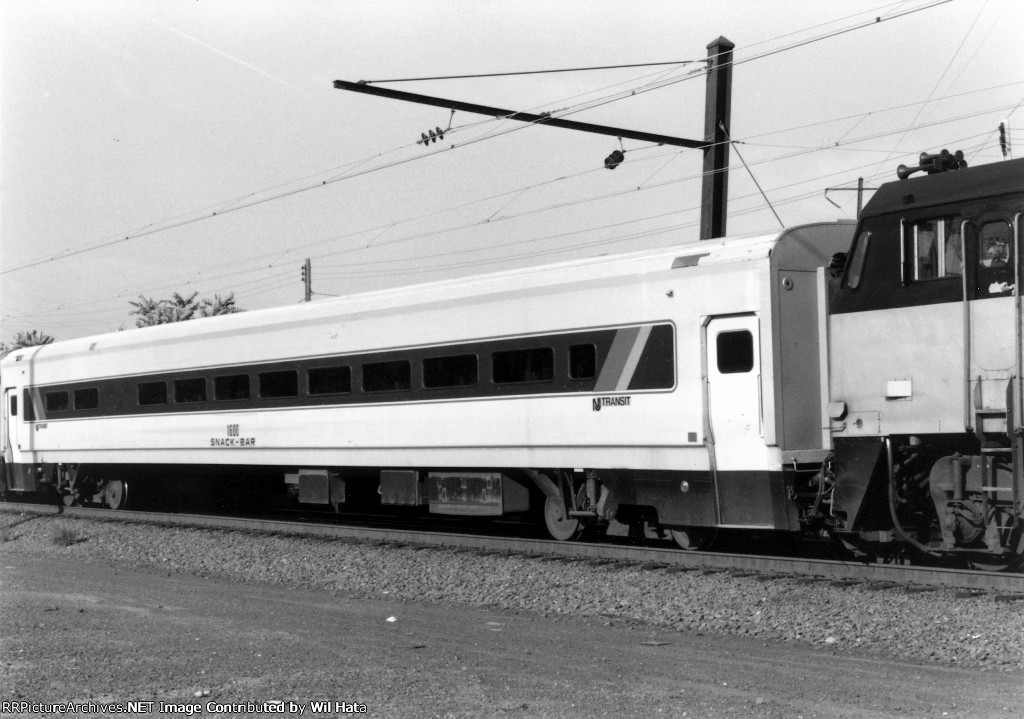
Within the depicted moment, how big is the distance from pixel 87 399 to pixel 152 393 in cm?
256

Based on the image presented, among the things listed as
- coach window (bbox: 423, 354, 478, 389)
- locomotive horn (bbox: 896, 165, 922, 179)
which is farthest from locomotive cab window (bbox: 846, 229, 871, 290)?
coach window (bbox: 423, 354, 478, 389)

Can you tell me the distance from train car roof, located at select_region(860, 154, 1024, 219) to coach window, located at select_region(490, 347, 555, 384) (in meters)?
4.32

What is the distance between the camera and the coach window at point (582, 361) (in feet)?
43.2

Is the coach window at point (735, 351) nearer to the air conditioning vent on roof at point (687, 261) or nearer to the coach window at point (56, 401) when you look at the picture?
the air conditioning vent on roof at point (687, 261)

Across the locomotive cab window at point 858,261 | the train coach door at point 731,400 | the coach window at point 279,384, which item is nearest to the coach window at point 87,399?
the coach window at point 279,384

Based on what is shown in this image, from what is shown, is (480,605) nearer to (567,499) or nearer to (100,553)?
(567,499)

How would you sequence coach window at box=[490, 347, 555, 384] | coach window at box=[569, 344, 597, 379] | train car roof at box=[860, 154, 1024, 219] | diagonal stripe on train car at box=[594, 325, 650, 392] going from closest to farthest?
train car roof at box=[860, 154, 1024, 219] < diagonal stripe on train car at box=[594, 325, 650, 392] < coach window at box=[569, 344, 597, 379] < coach window at box=[490, 347, 555, 384]

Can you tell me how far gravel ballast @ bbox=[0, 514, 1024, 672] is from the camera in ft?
27.6

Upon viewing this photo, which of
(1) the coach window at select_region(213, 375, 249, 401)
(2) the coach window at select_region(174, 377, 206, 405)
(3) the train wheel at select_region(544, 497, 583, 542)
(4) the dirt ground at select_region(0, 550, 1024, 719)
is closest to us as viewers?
(4) the dirt ground at select_region(0, 550, 1024, 719)

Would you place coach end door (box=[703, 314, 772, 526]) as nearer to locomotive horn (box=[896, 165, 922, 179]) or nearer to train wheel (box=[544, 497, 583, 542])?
locomotive horn (box=[896, 165, 922, 179])

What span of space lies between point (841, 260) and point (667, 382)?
230 cm

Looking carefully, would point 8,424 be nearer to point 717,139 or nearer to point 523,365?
point 523,365

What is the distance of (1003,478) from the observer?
9.62 m

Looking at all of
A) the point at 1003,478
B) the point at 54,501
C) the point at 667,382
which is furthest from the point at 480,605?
the point at 54,501
